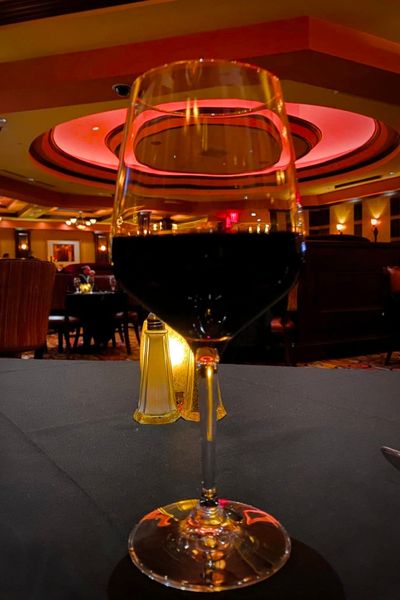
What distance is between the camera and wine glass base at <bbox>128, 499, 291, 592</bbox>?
266 mm

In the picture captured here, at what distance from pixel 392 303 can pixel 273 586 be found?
4976mm

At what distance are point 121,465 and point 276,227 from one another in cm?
25

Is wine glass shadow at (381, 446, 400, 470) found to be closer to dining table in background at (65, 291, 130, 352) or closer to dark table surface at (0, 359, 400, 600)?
dark table surface at (0, 359, 400, 600)

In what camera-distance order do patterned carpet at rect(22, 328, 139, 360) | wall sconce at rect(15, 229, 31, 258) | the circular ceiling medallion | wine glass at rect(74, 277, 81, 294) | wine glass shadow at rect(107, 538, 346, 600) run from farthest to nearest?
wall sconce at rect(15, 229, 31, 258) → the circular ceiling medallion → wine glass at rect(74, 277, 81, 294) → patterned carpet at rect(22, 328, 139, 360) → wine glass shadow at rect(107, 538, 346, 600)

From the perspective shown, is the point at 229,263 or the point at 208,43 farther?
the point at 208,43

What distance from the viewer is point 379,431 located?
20.2 inches

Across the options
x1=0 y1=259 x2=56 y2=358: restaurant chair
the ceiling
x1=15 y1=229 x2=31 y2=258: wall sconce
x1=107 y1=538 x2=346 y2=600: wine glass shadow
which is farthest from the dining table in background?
x1=15 y1=229 x2=31 y2=258: wall sconce

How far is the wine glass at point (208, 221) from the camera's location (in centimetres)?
30

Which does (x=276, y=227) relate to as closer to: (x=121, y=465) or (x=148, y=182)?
(x=148, y=182)

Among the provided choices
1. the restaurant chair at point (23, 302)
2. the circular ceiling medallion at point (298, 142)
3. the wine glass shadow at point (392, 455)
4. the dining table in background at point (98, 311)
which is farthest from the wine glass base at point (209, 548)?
the circular ceiling medallion at point (298, 142)

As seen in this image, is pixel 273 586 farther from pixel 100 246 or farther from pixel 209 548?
pixel 100 246

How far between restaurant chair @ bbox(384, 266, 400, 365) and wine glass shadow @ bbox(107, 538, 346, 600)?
191 inches

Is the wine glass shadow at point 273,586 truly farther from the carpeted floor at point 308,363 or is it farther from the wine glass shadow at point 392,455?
the carpeted floor at point 308,363

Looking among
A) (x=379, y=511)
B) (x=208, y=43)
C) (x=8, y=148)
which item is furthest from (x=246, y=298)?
(x=8, y=148)
